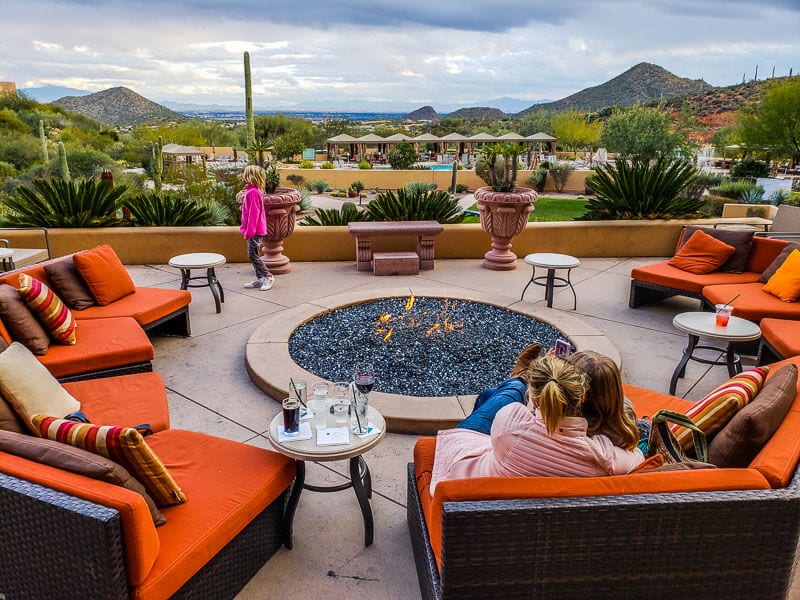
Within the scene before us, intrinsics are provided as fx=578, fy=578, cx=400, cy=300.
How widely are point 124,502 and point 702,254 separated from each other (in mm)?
6753

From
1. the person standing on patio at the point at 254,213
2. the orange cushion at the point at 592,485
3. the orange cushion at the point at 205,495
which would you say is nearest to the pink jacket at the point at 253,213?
the person standing on patio at the point at 254,213

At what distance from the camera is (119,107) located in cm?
11456

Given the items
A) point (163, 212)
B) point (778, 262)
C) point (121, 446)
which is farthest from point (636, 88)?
point (121, 446)

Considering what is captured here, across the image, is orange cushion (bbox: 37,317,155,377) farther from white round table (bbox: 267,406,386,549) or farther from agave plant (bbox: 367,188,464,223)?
agave plant (bbox: 367,188,464,223)

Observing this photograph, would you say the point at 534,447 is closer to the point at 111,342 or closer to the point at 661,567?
the point at 661,567

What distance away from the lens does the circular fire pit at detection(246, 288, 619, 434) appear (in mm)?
4402

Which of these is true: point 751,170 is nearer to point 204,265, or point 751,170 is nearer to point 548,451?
point 204,265

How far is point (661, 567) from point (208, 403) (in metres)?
3.56

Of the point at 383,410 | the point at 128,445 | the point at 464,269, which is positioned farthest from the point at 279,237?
the point at 128,445

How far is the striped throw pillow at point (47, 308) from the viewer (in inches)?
174

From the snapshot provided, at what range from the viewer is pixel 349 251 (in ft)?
31.1

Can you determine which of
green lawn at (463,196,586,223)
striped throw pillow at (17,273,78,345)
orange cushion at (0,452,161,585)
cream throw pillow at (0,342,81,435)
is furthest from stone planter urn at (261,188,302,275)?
green lawn at (463,196,586,223)

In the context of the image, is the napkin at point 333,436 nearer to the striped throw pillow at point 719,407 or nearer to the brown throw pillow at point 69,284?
the striped throw pillow at point 719,407

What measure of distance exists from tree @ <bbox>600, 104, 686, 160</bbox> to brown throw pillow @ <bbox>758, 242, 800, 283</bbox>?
31446mm
